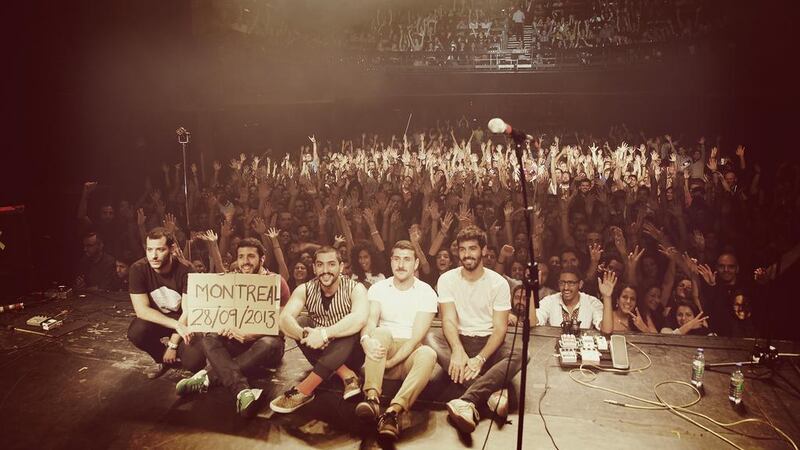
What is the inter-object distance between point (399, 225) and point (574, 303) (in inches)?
87.4

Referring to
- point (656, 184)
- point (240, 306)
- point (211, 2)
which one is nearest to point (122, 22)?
point (211, 2)

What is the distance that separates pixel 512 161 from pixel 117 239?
18.5ft

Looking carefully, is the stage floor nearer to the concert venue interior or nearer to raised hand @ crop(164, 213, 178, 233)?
the concert venue interior

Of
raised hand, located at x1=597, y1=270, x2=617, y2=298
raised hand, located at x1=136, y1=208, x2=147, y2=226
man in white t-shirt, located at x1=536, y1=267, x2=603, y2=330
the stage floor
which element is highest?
raised hand, located at x1=136, y1=208, x2=147, y2=226

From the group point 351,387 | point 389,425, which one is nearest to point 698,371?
point 389,425

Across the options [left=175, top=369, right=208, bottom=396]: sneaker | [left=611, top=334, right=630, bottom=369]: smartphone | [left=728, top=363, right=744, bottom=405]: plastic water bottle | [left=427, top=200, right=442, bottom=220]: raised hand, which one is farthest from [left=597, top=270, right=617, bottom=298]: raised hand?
[left=175, top=369, right=208, bottom=396]: sneaker

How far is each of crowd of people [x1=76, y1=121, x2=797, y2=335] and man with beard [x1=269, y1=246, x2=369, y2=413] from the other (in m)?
1.17

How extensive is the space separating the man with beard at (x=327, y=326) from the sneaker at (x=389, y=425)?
464mm

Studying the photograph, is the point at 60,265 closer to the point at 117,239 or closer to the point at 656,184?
the point at 117,239

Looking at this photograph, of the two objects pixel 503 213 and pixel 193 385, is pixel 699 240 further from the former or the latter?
pixel 193 385

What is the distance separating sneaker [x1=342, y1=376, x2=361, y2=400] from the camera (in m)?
3.89

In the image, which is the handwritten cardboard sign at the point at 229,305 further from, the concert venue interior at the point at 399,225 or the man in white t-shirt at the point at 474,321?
the man in white t-shirt at the point at 474,321

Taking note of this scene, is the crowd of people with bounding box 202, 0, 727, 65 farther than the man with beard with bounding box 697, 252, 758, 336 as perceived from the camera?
Yes

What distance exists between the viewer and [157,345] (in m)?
4.50
